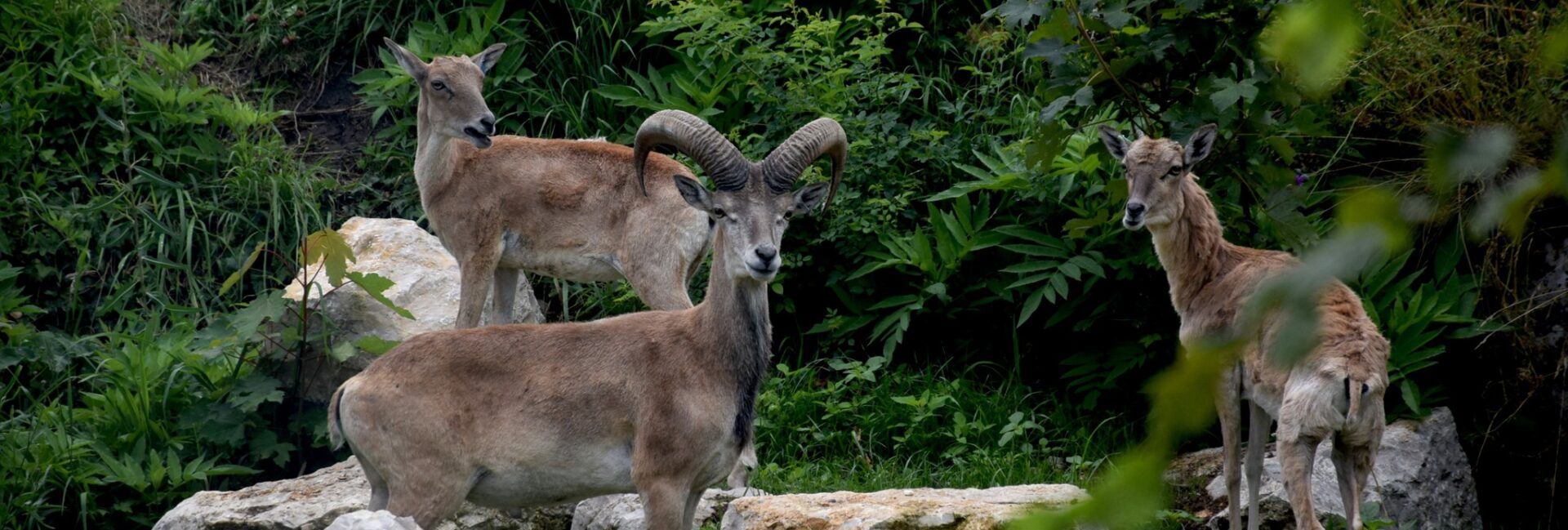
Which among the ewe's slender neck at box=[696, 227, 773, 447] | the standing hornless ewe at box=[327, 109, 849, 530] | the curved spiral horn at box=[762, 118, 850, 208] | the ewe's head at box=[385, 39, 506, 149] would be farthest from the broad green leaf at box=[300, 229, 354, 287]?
the curved spiral horn at box=[762, 118, 850, 208]

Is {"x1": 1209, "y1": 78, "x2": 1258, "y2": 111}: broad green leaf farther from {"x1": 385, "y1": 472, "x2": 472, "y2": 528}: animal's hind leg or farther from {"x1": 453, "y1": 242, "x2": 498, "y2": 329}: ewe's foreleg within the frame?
{"x1": 453, "y1": 242, "x2": 498, "y2": 329}: ewe's foreleg

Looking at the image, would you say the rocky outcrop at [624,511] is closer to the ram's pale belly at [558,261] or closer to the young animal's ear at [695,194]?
the young animal's ear at [695,194]

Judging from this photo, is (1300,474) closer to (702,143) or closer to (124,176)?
(702,143)

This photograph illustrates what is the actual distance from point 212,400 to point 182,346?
495 millimetres

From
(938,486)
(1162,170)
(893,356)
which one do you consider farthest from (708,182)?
(1162,170)

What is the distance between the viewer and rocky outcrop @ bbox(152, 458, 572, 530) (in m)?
6.72

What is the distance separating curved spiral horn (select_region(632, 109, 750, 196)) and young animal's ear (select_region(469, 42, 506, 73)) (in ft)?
8.09

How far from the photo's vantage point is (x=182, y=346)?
880cm

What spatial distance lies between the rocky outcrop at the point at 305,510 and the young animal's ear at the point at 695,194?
5.62 ft

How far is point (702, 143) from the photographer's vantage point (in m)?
6.65

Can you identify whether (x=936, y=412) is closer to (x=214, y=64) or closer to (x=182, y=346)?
(x=182, y=346)

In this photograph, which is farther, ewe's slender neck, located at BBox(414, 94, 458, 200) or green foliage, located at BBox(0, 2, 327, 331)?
green foliage, located at BBox(0, 2, 327, 331)

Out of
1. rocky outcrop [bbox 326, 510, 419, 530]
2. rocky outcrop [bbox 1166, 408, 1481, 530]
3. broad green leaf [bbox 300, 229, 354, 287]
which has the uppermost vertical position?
rocky outcrop [bbox 326, 510, 419, 530]

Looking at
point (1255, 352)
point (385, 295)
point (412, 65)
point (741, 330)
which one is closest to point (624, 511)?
point (741, 330)
